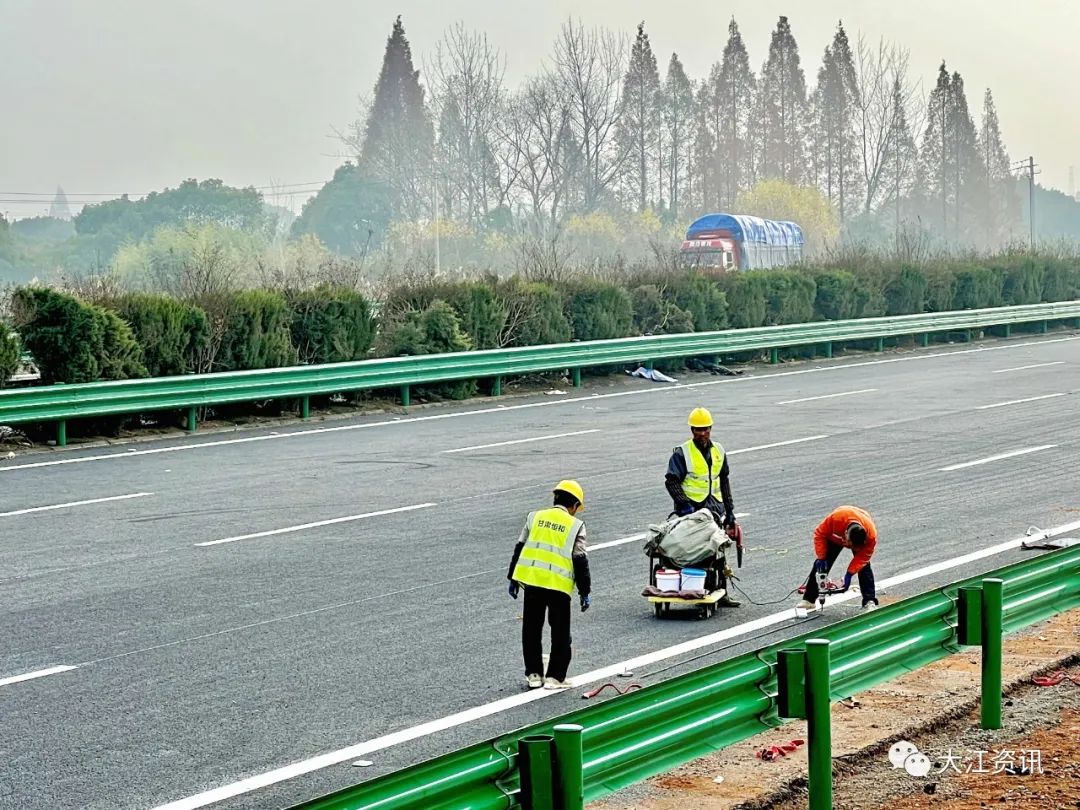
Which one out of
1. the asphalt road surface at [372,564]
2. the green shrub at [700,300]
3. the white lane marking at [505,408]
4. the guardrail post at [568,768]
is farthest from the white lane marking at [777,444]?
the guardrail post at [568,768]

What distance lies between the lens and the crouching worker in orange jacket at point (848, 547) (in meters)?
10.9

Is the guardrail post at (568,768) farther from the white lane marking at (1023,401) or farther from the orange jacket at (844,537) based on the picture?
the white lane marking at (1023,401)

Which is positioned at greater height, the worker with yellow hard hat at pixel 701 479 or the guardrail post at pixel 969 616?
the worker with yellow hard hat at pixel 701 479

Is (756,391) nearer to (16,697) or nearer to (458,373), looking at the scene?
(458,373)

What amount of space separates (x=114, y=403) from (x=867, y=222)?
113 metres

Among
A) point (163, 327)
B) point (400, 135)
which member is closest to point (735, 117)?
point (400, 135)

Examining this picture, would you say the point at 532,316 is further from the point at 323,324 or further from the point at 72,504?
the point at 72,504

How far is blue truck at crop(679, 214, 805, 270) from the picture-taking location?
57.3 m

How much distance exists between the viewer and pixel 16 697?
29.0ft

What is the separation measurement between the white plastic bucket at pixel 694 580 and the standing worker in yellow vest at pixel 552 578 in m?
1.74

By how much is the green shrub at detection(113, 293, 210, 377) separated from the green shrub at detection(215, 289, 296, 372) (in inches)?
28.6

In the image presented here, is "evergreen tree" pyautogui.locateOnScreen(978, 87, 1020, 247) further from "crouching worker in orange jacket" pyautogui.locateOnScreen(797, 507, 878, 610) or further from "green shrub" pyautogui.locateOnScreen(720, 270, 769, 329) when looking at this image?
"crouching worker in orange jacket" pyautogui.locateOnScreen(797, 507, 878, 610)

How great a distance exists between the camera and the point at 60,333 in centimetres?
2214

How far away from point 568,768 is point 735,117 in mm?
119125
